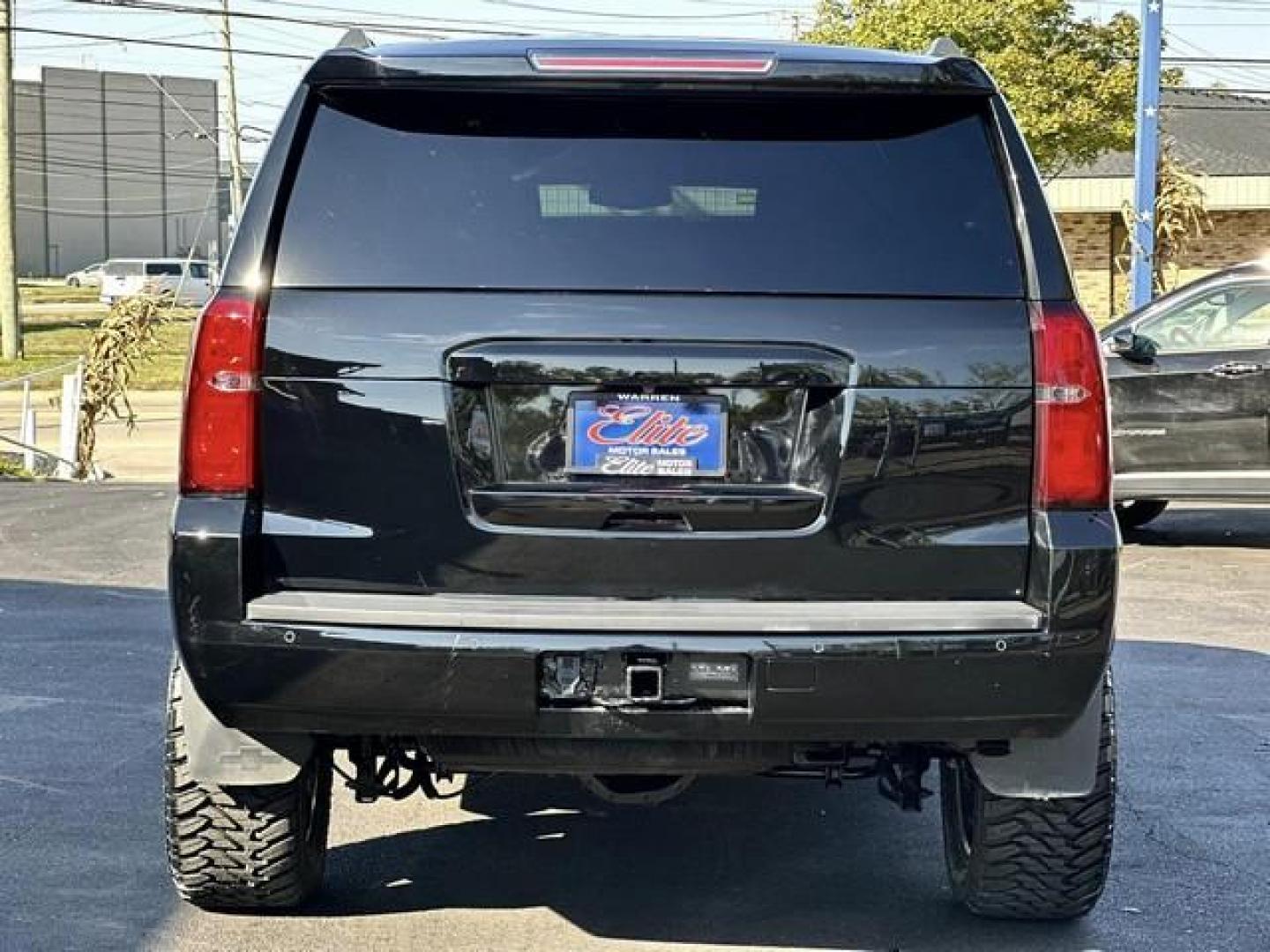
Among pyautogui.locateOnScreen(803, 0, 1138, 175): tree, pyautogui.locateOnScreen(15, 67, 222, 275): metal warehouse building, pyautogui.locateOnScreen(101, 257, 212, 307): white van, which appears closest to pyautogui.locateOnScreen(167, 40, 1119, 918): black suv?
pyautogui.locateOnScreen(803, 0, 1138, 175): tree

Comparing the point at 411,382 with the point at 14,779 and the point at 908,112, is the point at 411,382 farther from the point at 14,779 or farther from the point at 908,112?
the point at 14,779

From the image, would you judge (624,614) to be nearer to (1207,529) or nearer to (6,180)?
(1207,529)

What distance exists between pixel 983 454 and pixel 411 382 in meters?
1.18

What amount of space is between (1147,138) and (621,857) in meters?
15.8

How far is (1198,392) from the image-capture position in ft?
39.0

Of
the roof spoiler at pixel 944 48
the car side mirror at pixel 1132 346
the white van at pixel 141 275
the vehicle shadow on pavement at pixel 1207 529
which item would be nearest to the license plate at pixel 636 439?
the roof spoiler at pixel 944 48

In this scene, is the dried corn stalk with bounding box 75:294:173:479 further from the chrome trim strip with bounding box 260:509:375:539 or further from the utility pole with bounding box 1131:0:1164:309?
the chrome trim strip with bounding box 260:509:375:539

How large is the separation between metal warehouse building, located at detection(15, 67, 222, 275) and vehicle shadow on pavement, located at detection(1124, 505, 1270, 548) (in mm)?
77025

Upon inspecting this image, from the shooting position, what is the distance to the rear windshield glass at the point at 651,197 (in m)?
4.21

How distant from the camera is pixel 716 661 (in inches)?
162

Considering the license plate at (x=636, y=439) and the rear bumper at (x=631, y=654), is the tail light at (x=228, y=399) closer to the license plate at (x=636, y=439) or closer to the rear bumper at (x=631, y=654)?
the rear bumper at (x=631, y=654)

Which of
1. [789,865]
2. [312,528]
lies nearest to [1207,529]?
[789,865]

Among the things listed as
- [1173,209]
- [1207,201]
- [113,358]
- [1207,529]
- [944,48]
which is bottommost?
[1207,529]

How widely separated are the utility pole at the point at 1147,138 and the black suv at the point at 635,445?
16.5m
